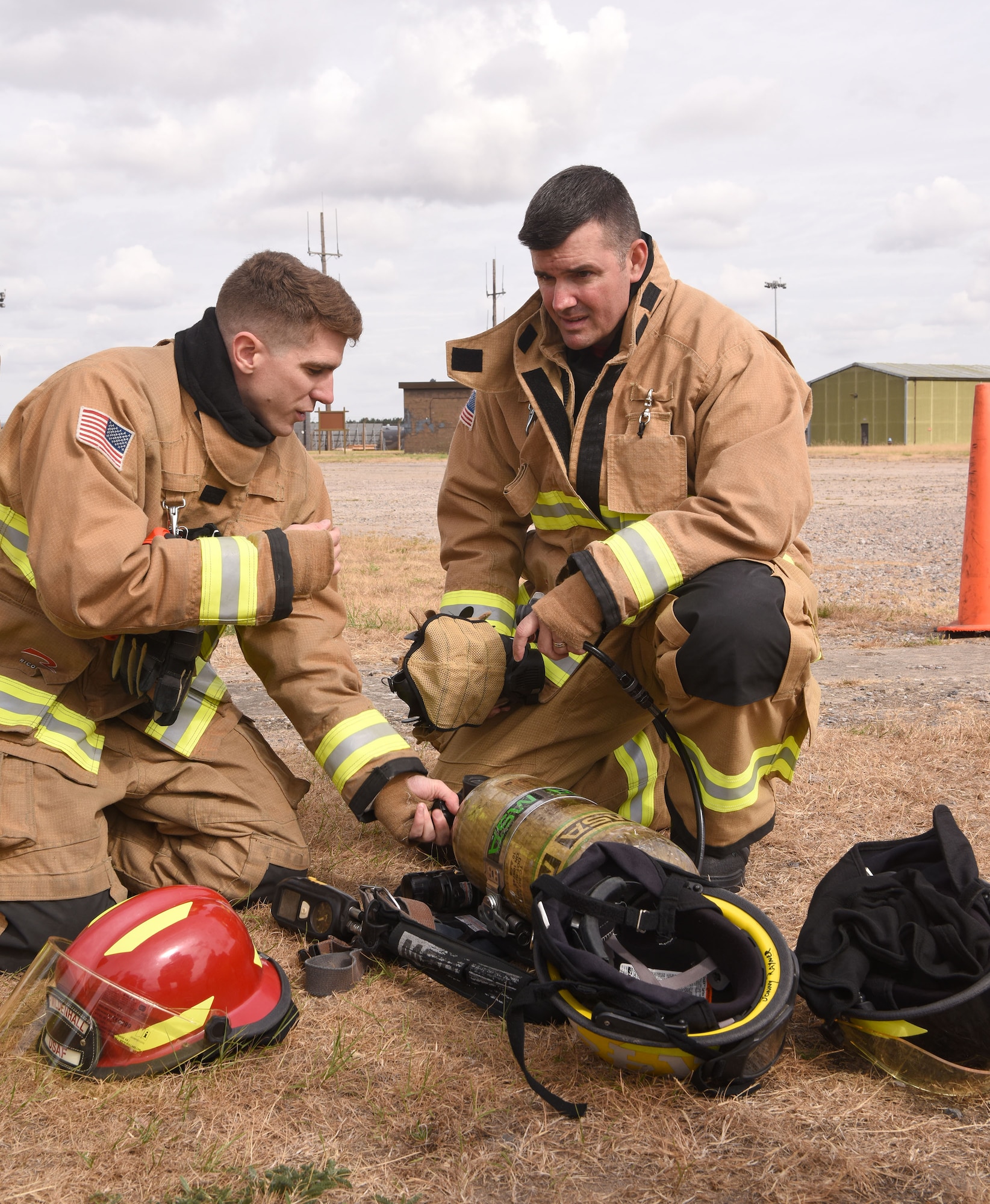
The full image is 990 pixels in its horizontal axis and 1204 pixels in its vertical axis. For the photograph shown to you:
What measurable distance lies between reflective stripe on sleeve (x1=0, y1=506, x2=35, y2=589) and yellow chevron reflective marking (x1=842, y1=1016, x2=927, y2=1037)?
2467 mm

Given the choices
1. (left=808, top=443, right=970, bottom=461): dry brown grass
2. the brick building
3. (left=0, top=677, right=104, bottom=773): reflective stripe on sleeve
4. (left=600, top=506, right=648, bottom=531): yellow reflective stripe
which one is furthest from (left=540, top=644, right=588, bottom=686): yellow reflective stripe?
the brick building

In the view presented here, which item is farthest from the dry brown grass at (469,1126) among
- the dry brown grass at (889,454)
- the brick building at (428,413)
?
the brick building at (428,413)

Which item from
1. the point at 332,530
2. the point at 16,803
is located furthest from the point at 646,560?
the point at 16,803

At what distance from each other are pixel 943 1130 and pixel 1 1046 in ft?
6.49

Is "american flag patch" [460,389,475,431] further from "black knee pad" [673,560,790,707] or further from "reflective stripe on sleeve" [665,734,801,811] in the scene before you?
"reflective stripe on sleeve" [665,734,801,811]

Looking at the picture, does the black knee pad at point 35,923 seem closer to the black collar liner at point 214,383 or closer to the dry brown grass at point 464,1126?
the dry brown grass at point 464,1126

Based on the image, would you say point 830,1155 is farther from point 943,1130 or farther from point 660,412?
point 660,412

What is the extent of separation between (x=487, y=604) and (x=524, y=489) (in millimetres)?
439

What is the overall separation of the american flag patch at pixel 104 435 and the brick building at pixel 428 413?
5881 centimetres

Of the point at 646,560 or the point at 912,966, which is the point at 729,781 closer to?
the point at 646,560

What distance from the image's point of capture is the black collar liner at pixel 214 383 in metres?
3.22

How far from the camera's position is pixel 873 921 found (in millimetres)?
2314

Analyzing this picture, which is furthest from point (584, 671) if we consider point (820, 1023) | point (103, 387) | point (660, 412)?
point (103, 387)

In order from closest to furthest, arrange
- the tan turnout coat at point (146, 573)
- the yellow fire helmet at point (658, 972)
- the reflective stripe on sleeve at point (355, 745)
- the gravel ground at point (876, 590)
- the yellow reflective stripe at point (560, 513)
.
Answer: the yellow fire helmet at point (658, 972), the tan turnout coat at point (146, 573), the reflective stripe on sleeve at point (355, 745), the yellow reflective stripe at point (560, 513), the gravel ground at point (876, 590)
